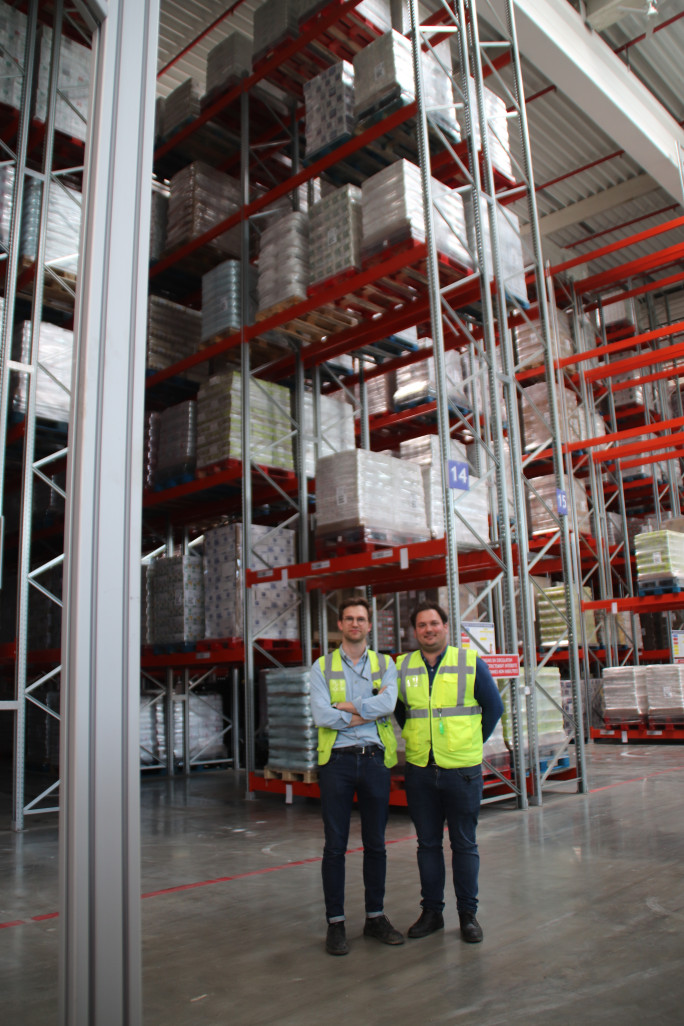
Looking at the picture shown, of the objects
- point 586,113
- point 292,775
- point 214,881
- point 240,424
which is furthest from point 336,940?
point 586,113

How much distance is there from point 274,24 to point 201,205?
236 centimetres

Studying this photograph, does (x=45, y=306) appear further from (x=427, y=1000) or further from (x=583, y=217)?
(x=583, y=217)

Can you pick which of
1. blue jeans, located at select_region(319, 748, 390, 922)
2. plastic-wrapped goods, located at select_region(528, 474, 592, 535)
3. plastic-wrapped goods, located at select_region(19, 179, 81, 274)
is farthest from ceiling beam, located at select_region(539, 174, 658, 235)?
blue jeans, located at select_region(319, 748, 390, 922)

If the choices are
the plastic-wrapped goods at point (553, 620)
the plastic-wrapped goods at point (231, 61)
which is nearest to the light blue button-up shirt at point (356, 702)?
the plastic-wrapped goods at point (231, 61)

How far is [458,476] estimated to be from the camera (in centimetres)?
716

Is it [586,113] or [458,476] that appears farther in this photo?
[586,113]

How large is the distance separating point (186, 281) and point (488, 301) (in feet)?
18.8

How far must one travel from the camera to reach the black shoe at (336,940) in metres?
3.73

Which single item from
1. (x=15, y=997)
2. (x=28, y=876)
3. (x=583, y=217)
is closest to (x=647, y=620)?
(x=583, y=217)

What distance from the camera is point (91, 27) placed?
9.04 feet

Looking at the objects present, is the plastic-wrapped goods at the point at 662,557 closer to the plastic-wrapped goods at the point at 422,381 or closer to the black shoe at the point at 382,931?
the plastic-wrapped goods at the point at 422,381

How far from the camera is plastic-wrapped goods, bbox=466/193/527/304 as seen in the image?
862 centimetres

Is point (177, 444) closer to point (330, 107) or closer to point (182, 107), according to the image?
point (330, 107)

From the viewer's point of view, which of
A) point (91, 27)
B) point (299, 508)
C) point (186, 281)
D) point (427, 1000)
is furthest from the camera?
point (186, 281)
